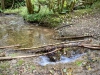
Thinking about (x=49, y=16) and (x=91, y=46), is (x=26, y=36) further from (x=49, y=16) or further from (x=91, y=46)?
(x=91, y=46)

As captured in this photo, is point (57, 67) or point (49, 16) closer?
point (57, 67)

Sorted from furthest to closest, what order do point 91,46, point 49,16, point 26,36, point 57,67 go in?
point 49,16, point 26,36, point 91,46, point 57,67

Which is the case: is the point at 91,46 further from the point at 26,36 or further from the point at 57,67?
the point at 26,36

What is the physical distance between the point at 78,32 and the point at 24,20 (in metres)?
5.31

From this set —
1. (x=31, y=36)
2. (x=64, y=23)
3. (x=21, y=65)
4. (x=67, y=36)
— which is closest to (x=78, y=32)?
(x=67, y=36)

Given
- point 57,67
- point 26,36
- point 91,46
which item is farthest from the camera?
point 26,36

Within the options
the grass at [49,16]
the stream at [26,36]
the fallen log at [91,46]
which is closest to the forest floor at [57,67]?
the fallen log at [91,46]

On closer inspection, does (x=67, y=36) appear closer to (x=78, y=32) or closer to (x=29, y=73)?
(x=78, y=32)

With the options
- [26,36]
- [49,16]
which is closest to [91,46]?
[26,36]

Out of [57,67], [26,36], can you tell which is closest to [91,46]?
[57,67]

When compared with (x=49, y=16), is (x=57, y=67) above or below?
below

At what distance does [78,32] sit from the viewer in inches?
451

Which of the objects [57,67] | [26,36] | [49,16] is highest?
[49,16]

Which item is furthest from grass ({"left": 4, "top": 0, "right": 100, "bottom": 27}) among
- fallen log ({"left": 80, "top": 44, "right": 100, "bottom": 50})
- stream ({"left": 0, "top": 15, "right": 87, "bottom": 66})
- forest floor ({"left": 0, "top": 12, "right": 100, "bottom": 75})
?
forest floor ({"left": 0, "top": 12, "right": 100, "bottom": 75})
